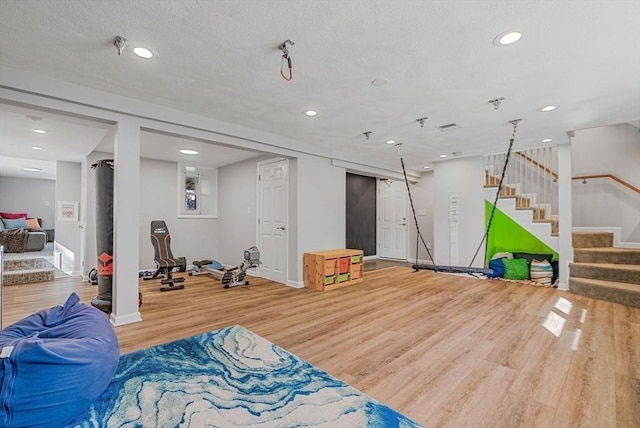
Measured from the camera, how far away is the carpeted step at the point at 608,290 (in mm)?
3885

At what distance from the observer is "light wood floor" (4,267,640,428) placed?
1.84 meters

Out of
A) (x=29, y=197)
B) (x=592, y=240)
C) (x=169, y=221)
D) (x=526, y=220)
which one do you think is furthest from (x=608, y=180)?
(x=29, y=197)

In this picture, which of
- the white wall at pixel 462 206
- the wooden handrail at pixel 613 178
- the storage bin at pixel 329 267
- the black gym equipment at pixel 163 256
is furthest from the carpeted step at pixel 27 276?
the wooden handrail at pixel 613 178

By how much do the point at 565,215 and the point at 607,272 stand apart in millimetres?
1001

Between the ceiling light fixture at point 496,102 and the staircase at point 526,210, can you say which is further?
the staircase at point 526,210

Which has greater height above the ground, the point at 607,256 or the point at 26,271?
the point at 607,256

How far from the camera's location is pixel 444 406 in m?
1.82

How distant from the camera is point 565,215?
480 centimetres

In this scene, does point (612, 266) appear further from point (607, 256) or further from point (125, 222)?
point (125, 222)

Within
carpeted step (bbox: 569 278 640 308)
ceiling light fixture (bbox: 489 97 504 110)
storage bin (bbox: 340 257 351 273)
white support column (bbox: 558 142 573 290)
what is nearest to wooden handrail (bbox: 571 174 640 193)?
white support column (bbox: 558 142 573 290)

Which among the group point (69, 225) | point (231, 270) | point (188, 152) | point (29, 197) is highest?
point (188, 152)

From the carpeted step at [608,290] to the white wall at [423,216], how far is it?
3314mm

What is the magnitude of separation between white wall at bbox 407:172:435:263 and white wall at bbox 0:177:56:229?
36.4 ft

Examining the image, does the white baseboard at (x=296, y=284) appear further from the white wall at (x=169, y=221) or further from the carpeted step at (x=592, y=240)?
the carpeted step at (x=592, y=240)
